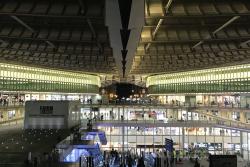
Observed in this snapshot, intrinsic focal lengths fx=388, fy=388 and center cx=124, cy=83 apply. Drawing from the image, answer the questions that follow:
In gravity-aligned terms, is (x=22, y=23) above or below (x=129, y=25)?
above

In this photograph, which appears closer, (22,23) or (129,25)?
(129,25)

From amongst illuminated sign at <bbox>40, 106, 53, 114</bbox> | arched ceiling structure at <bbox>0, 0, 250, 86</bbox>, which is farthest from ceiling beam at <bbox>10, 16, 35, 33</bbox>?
illuminated sign at <bbox>40, 106, 53, 114</bbox>

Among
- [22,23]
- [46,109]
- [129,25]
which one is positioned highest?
[22,23]

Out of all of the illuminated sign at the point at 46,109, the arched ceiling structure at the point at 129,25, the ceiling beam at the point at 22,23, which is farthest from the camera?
the illuminated sign at the point at 46,109

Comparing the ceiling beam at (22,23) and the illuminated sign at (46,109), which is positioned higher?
the ceiling beam at (22,23)

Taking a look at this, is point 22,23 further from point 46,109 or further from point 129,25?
point 46,109

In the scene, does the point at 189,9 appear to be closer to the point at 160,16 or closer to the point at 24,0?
the point at 160,16

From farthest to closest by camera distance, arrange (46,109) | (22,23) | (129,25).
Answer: (46,109)
(22,23)
(129,25)

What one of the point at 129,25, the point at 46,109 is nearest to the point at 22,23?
the point at 129,25

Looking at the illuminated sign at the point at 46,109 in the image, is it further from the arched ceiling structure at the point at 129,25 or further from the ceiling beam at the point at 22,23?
the ceiling beam at the point at 22,23

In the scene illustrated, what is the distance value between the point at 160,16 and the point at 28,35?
9.48 metres

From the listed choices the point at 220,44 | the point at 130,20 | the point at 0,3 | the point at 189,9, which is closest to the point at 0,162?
the point at 0,3

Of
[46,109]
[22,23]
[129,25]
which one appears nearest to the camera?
[129,25]

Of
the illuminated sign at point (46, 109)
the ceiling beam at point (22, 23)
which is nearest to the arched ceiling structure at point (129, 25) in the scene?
the ceiling beam at point (22, 23)
